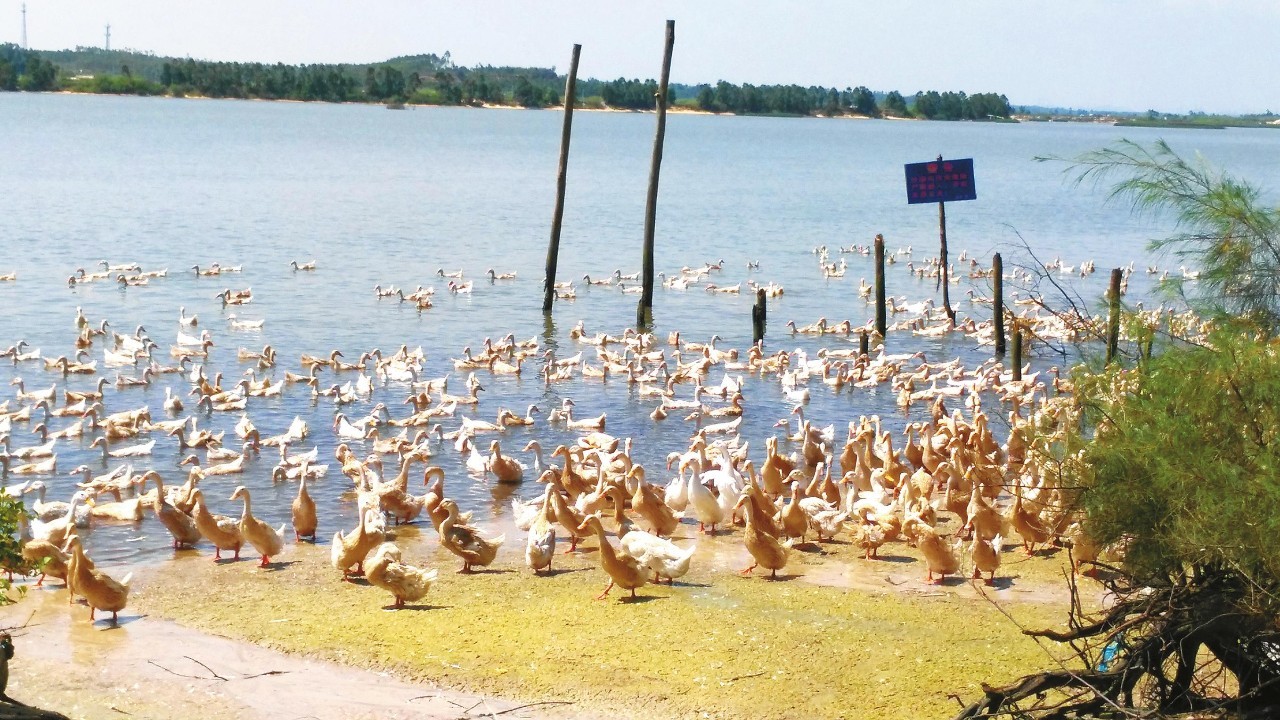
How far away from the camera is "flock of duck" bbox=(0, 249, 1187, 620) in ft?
42.4

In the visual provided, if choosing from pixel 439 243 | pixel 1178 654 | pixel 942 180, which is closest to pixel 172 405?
pixel 942 180

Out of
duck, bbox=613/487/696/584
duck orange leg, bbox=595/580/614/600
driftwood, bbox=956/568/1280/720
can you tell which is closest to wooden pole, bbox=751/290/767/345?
duck, bbox=613/487/696/584

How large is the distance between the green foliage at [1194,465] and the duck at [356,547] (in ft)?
23.5

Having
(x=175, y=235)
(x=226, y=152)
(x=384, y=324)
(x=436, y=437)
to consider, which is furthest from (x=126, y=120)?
(x=436, y=437)

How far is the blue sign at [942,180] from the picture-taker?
2906 cm

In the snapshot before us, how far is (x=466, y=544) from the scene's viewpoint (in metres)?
13.5

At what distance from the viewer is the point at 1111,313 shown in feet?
32.4

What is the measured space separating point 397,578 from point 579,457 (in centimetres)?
672

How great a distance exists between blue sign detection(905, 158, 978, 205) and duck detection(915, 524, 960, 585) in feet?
56.0

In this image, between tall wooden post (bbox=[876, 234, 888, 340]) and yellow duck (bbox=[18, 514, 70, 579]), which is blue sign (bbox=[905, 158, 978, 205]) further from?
yellow duck (bbox=[18, 514, 70, 579])

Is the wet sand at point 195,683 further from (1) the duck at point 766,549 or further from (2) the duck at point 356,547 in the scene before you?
(1) the duck at point 766,549

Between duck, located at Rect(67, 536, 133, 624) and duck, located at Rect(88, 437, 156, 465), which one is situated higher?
duck, located at Rect(67, 536, 133, 624)

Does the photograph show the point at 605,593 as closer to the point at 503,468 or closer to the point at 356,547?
the point at 356,547

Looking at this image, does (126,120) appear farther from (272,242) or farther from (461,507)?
(461,507)
